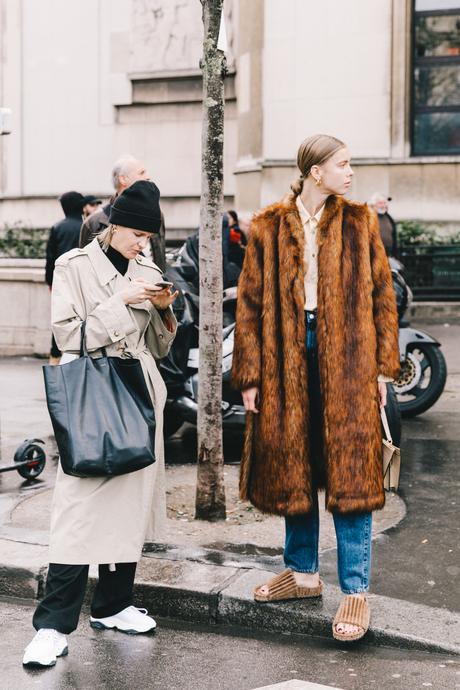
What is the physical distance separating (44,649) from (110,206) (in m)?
2.65

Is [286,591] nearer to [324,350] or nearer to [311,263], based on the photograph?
[324,350]

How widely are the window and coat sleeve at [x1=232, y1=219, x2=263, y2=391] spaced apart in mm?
13247

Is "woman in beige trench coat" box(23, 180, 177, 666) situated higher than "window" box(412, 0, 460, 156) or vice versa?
"window" box(412, 0, 460, 156)

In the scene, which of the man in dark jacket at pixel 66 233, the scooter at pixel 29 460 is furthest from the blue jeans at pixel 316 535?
the man in dark jacket at pixel 66 233

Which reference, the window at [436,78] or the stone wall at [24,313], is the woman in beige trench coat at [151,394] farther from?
the window at [436,78]

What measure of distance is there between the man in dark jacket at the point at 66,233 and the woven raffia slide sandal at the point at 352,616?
5891mm

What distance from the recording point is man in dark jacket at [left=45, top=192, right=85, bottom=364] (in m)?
10.1

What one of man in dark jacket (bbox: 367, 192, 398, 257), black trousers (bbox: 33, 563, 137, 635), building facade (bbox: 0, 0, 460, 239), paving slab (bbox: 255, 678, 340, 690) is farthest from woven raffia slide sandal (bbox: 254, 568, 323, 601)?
building facade (bbox: 0, 0, 460, 239)

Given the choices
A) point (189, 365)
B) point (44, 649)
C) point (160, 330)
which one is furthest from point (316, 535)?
point (189, 365)

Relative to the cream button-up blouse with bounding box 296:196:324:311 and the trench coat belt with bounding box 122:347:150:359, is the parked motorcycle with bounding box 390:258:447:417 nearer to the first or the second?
the cream button-up blouse with bounding box 296:196:324:311

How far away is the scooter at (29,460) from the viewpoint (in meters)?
7.10

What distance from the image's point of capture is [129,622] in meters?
4.67

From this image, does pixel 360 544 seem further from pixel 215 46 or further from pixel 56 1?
pixel 56 1

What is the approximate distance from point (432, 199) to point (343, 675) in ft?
42.6
